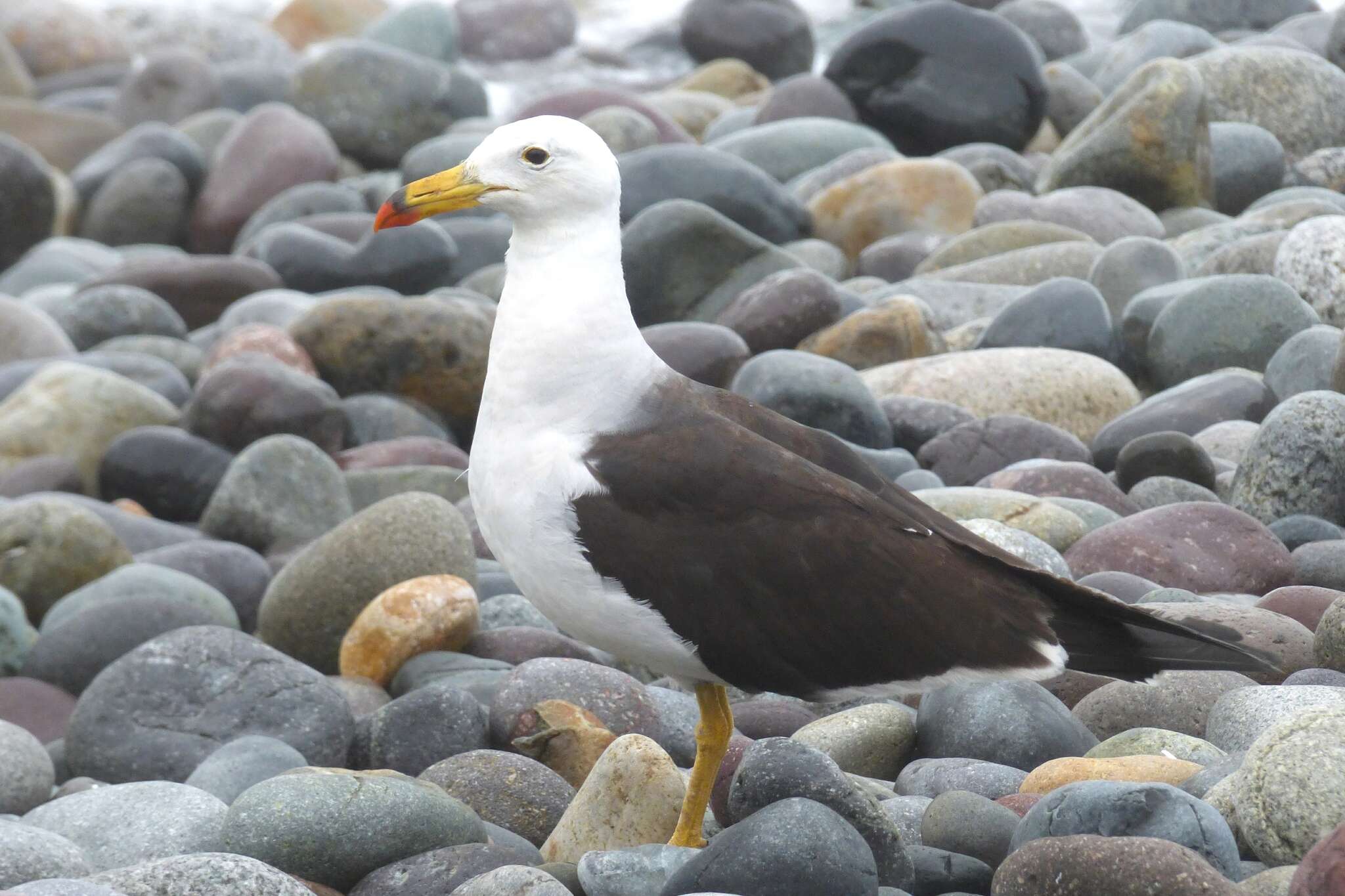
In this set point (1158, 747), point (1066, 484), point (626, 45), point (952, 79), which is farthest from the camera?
point (626, 45)

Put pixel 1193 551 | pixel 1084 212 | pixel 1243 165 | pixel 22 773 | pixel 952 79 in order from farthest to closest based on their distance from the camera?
pixel 952 79
pixel 1243 165
pixel 1084 212
pixel 1193 551
pixel 22 773

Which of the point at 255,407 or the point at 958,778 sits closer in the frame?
the point at 958,778

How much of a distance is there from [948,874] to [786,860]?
56 cm

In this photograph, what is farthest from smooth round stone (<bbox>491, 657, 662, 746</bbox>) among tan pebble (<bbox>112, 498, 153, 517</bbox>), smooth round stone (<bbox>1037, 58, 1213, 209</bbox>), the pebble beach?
smooth round stone (<bbox>1037, 58, 1213, 209</bbox>)

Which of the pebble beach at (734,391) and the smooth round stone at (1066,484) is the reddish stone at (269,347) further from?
the smooth round stone at (1066,484)

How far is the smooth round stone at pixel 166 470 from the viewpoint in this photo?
970 centimetres

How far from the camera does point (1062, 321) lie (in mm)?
9141

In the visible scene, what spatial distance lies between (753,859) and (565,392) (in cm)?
137

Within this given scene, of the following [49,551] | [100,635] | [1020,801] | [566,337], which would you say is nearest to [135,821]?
[566,337]

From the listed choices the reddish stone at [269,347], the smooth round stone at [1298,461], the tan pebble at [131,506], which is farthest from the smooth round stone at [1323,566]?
the reddish stone at [269,347]

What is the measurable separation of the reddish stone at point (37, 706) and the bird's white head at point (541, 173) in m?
3.30

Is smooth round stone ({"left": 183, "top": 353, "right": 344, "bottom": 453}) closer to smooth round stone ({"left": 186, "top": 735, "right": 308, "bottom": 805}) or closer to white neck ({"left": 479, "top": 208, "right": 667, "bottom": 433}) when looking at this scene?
smooth round stone ({"left": 186, "top": 735, "right": 308, "bottom": 805})

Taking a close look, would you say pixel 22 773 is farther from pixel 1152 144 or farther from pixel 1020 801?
pixel 1152 144

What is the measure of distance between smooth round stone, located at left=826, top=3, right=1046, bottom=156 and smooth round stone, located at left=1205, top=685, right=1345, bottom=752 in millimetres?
10115
